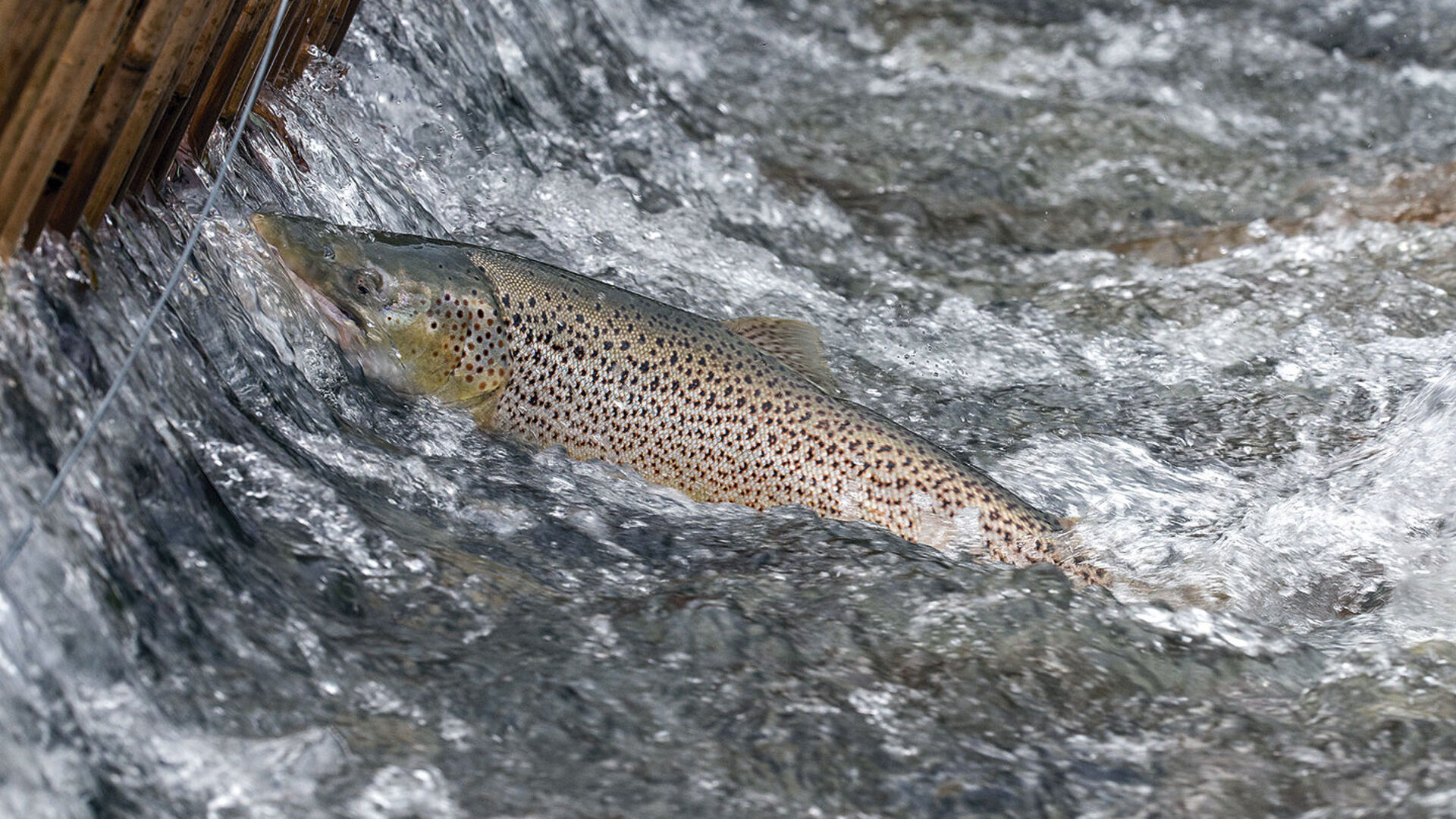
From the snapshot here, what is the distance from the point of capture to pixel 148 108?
10.4ft

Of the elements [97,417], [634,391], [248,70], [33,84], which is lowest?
[97,417]

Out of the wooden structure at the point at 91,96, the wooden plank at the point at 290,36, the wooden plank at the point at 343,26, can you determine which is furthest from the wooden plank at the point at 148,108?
the wooden plank at the point at 343,26

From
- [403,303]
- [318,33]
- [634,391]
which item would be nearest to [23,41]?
[403,303]

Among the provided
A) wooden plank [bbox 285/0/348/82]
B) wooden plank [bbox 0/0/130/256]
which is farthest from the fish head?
wooden plank [bbox 285/0/348/82]

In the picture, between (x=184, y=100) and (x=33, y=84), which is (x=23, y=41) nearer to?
(x=33, y=84)

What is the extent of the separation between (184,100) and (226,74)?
0.48 metres

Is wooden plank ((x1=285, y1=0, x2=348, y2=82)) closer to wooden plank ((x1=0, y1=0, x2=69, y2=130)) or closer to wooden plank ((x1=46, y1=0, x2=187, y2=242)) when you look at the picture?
wooden plank ((x1=46, y1=0, x2=187, y2=242))

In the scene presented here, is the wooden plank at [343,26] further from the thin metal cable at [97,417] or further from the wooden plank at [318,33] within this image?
the thin metal cable at [97,417]

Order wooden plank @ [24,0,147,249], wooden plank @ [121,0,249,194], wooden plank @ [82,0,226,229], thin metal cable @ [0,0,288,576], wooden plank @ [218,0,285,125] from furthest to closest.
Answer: wooden plank @ [218,0,285,125] < wooden plank @ [121,0,249,194] < wooden plank @ [82,0,226,229] < wooden plank @ [24,0,147,249] < thin metal cable @ [0,0,288,576]

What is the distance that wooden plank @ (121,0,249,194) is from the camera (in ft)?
11.0

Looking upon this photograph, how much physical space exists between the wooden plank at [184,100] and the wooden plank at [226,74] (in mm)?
177

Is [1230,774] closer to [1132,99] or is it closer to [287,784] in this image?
[287,784]

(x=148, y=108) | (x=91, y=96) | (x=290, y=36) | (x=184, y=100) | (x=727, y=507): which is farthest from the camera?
(x=290, y=36)

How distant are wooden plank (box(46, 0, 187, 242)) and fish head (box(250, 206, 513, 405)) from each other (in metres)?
0.79
